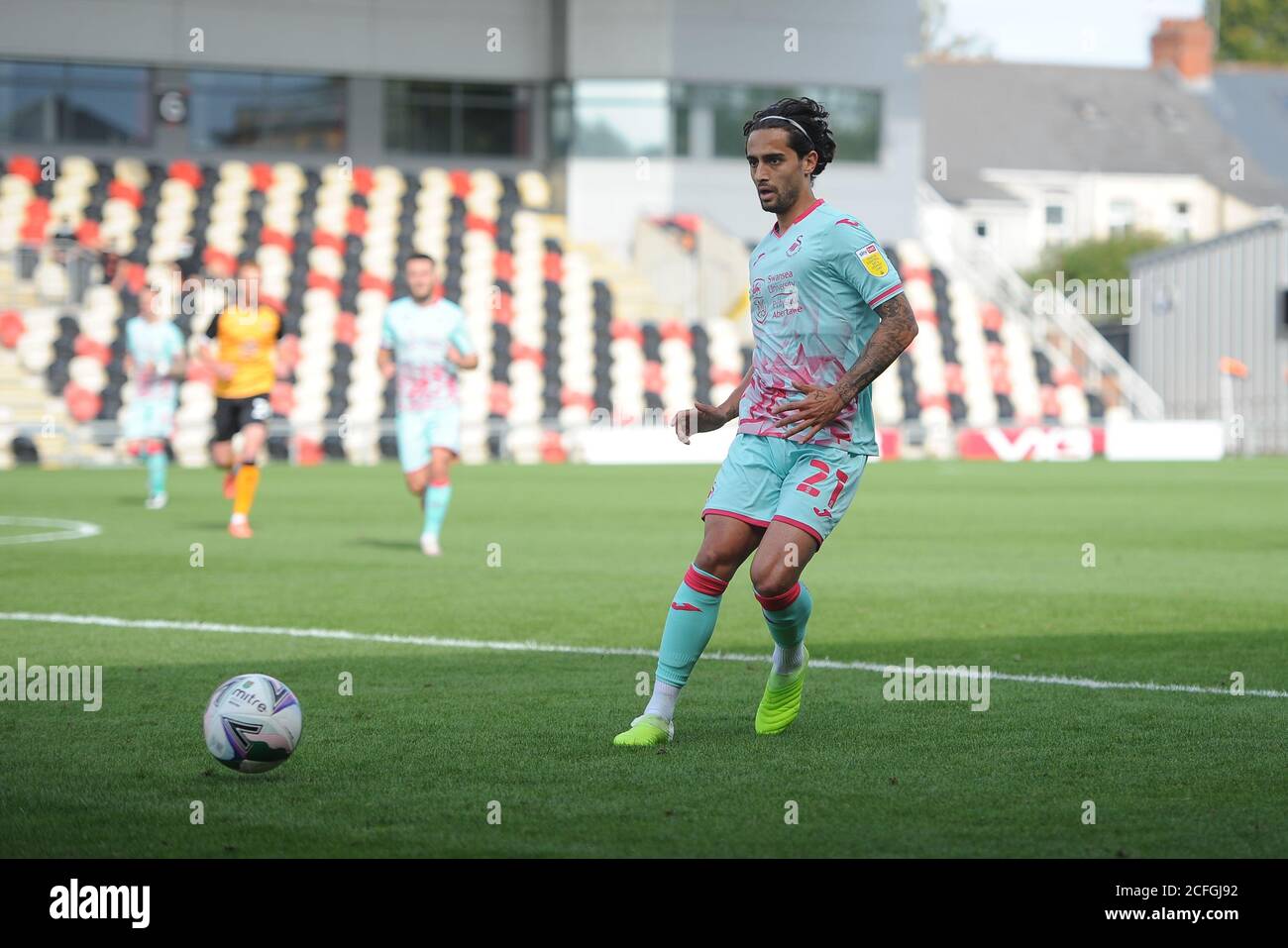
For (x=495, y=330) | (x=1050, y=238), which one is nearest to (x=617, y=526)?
(x=495, y=330)

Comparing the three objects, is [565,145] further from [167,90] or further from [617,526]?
[617,526]

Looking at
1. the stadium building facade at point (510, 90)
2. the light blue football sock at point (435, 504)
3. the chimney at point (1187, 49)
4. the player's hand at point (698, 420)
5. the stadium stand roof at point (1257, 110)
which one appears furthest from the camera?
the chimney at point (1187, 49)

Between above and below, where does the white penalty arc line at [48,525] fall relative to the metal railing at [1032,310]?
below

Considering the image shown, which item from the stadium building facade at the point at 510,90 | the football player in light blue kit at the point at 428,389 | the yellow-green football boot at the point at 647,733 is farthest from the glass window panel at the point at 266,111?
the yellow-green football boot at the point at 647,733

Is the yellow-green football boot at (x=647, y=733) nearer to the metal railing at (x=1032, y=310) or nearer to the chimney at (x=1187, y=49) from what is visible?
the metal railing at (x=1032, y=310)

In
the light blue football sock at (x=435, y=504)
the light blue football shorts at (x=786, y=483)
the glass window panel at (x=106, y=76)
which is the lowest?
the light blue football sock at (x=435, y=504)

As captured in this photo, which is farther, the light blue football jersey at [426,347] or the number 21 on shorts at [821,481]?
the light blue football jersey at [426,347]

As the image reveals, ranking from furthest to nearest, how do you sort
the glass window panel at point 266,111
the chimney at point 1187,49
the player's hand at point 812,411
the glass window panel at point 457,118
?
the chimney at point 1187,49 → the glass window panel at point 457,118 → the glass window panel at point 266,111 → the player's hand at point 812,411

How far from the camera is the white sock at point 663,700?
6.46m

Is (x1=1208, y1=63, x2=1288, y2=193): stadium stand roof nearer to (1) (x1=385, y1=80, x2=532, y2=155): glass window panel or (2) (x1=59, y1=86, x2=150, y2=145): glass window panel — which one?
(1) (x1=385, y1=80, x2=532, y2=155): glass window panel

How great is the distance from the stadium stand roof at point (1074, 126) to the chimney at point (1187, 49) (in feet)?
3.16

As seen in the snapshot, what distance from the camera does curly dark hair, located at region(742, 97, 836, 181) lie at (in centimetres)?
648

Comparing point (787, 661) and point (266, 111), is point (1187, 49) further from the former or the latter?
point (787, 661)

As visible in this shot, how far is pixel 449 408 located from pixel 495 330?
2121cm
